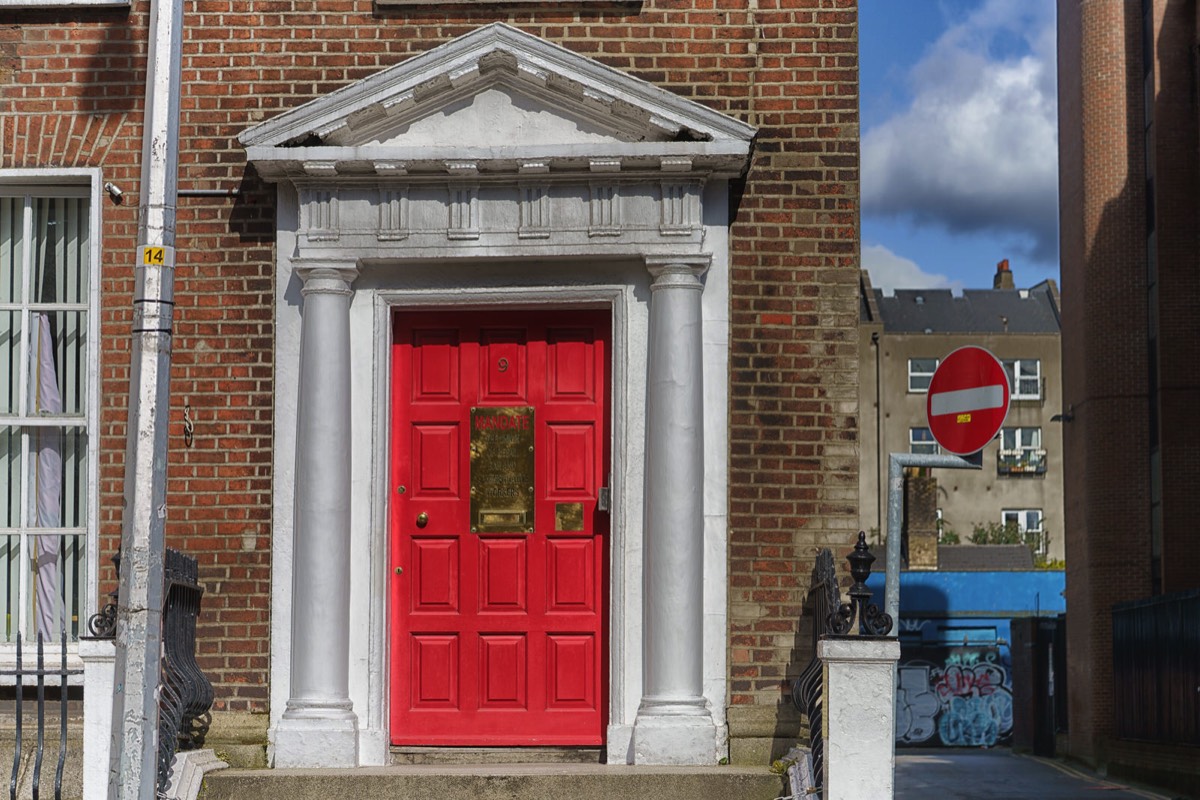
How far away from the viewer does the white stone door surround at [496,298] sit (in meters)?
8.62

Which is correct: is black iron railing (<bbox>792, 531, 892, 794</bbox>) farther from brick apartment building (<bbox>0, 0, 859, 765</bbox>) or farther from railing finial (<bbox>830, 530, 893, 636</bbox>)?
brick apartment building (<bbox>0, 0, 859, 765</bbox>)

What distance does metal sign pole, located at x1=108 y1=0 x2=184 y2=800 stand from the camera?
706 centimetres

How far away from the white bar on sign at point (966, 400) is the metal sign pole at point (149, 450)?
3718mm

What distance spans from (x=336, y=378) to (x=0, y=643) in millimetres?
2437

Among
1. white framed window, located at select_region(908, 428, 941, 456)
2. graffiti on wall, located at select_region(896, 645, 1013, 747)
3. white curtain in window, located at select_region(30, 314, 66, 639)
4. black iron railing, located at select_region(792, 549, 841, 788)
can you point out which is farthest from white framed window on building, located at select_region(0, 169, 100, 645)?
white framed window, located at select_region(908, 428, 941, 456)

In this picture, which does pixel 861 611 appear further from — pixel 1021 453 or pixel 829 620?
pixel 1021 453

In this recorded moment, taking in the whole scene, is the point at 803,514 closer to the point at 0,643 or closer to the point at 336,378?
the point at 336,378

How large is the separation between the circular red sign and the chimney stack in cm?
6080

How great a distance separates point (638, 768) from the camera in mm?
8281

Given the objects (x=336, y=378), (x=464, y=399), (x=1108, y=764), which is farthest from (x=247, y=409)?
(x=1108, y=764)

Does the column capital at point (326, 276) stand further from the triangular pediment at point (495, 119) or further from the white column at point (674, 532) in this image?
the white column at point (674, 532)

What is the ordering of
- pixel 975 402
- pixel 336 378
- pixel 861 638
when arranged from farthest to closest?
pixel 336 378, pixel 975 402, pixel 861 638

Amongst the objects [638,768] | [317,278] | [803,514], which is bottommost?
[638,768]

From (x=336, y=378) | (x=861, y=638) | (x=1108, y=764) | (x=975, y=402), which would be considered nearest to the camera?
(x=861, y=638)
